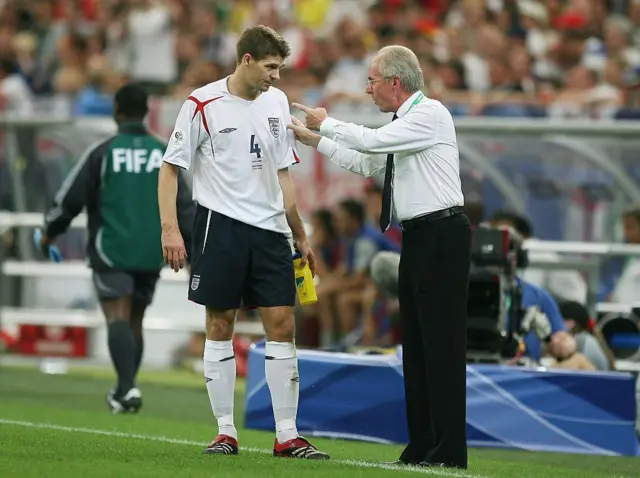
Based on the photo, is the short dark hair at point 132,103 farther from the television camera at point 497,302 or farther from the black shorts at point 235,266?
the black shorts at point 235,266

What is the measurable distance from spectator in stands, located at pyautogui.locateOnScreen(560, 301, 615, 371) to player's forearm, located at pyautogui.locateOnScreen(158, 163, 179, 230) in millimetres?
4603

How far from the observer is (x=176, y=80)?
19.9 meters

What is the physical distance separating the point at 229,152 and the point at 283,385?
4.02 feet

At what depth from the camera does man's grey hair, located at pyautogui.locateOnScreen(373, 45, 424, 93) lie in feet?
26.2

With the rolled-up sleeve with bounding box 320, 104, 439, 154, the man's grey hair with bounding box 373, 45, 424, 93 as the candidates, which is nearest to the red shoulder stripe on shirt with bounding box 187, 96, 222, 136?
the rolled-up sleeve with bounding box 320, 104, 439, 154

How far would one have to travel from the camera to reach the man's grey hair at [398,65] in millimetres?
7988

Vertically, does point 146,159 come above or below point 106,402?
above

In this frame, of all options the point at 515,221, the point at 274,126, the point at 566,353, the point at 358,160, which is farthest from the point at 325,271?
the point at 274,126

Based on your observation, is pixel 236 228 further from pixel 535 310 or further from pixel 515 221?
pixel 515 221

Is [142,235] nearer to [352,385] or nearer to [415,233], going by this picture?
[352,385]

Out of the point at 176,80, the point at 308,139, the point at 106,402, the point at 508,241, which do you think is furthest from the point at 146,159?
the point at 176,80

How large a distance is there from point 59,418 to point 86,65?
10911 millimetres

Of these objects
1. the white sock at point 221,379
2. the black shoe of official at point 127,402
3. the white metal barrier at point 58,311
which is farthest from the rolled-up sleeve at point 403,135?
the white metal barrier at point 58,311

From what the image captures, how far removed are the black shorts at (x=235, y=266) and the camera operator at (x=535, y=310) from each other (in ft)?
10.6
